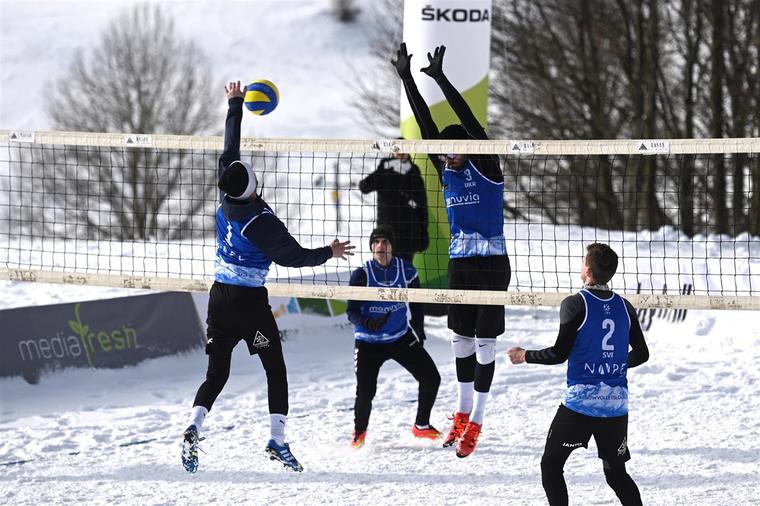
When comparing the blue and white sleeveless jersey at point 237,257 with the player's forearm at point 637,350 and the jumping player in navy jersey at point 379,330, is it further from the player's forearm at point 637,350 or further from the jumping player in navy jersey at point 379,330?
the player's forearm at point 637,350

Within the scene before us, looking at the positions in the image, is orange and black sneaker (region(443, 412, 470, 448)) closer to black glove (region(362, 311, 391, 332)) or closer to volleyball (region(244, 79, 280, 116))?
black glove (region(362, 311, 391, 332))

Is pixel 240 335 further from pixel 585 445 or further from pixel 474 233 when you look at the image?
pixel 585 445

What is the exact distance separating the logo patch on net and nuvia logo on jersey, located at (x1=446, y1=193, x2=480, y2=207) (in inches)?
62.7

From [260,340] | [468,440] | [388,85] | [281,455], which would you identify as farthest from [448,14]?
[388,85]

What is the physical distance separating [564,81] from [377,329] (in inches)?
704

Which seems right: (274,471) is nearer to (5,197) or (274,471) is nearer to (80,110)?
(80,110)

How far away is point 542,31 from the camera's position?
24328mm

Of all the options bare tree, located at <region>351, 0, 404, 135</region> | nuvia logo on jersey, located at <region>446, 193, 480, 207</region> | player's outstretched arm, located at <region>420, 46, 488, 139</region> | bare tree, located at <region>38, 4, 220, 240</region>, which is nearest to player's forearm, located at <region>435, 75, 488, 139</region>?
player's outstretched arm, located at <region>420, 46, 488, 139</region>

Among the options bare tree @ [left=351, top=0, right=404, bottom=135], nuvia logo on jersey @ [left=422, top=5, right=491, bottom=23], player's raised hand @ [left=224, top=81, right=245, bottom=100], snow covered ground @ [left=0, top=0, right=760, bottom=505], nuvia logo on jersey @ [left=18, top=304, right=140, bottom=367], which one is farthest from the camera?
bare tree @ [left=351, top=0, right=404, bottom=135]

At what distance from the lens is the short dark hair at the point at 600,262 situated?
4.88 meters

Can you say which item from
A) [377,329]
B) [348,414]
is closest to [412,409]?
[348,414]

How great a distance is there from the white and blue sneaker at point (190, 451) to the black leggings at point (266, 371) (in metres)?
0.25

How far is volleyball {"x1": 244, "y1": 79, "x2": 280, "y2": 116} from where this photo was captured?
263 inches

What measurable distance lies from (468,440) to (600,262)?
2336 millimetres
